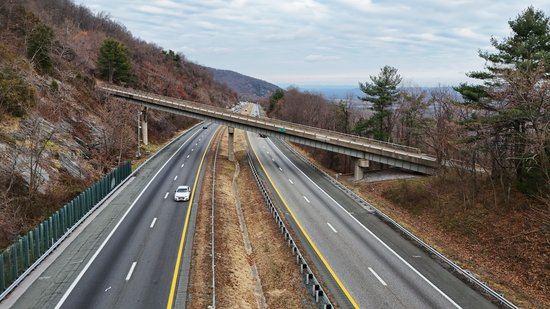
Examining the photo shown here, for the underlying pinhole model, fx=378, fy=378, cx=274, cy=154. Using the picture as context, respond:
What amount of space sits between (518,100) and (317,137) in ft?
92.2

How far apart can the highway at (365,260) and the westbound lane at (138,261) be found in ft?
31.5

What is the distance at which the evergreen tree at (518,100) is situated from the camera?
25312 mm

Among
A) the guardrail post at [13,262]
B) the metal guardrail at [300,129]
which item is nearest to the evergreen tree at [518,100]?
the metal guardrail at [300,129]

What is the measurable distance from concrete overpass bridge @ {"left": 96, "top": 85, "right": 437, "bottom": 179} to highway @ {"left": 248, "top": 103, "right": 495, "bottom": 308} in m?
8.73

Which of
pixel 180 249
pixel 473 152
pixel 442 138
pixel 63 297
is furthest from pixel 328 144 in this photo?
pixel 63 297

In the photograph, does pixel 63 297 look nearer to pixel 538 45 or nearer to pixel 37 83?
pixel 538 45

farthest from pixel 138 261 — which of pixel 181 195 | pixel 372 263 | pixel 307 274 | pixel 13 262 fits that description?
pixel 372 263

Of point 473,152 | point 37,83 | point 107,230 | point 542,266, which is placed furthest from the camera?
point 37,83

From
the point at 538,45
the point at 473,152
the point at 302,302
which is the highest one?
the point at 538,45

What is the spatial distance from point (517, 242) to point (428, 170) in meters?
18.6

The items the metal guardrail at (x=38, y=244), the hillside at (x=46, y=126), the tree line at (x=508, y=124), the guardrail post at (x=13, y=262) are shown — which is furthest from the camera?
the hillside at (x=46, y=126)

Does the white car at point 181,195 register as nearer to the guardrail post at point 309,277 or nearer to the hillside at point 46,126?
the hillside at point 46,126

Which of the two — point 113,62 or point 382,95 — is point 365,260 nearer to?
point 382,95

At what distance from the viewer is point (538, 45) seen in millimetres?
29203
